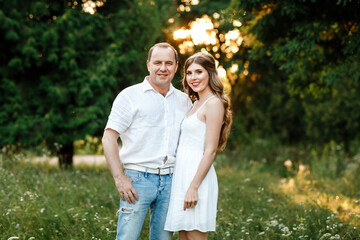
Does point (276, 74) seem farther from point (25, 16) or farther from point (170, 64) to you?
point (170, 64)

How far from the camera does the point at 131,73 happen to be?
10484mm

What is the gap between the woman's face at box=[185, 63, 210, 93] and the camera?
3.24 meters

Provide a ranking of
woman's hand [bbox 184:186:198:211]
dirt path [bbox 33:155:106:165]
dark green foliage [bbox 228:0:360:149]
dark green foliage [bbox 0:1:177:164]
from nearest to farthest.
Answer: woman's hand [bbox 184:186:198:211] < dark green foliage [bbox 228:0:360:149] < dirt path [bbox 33:155:106:165] < dark green foliage [bbox 0:1:177:164]

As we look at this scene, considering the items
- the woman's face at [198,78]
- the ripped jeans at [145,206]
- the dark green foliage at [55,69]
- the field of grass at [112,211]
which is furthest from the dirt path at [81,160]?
the woman's face at [198,78]

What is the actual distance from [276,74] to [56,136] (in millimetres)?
9112

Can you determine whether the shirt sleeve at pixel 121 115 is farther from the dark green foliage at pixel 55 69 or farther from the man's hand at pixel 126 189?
the dark green foliage at pixel 55 69

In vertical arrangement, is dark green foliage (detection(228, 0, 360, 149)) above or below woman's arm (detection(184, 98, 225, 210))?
above

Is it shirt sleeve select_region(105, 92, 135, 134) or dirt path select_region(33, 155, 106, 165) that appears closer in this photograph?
shirt sleeve select_region(105, 92, 135, 134)

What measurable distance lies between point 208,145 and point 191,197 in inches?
17.9

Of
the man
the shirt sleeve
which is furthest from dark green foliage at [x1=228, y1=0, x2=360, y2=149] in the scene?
the shirt sleeve

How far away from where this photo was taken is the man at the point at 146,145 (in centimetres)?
303

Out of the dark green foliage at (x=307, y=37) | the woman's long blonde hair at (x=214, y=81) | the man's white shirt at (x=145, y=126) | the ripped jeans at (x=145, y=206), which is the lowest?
the ripped jeans at (x=145, y=206)

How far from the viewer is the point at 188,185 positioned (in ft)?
10.1

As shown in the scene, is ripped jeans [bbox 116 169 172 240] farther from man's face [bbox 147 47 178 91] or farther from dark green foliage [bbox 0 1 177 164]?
dark green foliage [bbox 0 1 177 164]
